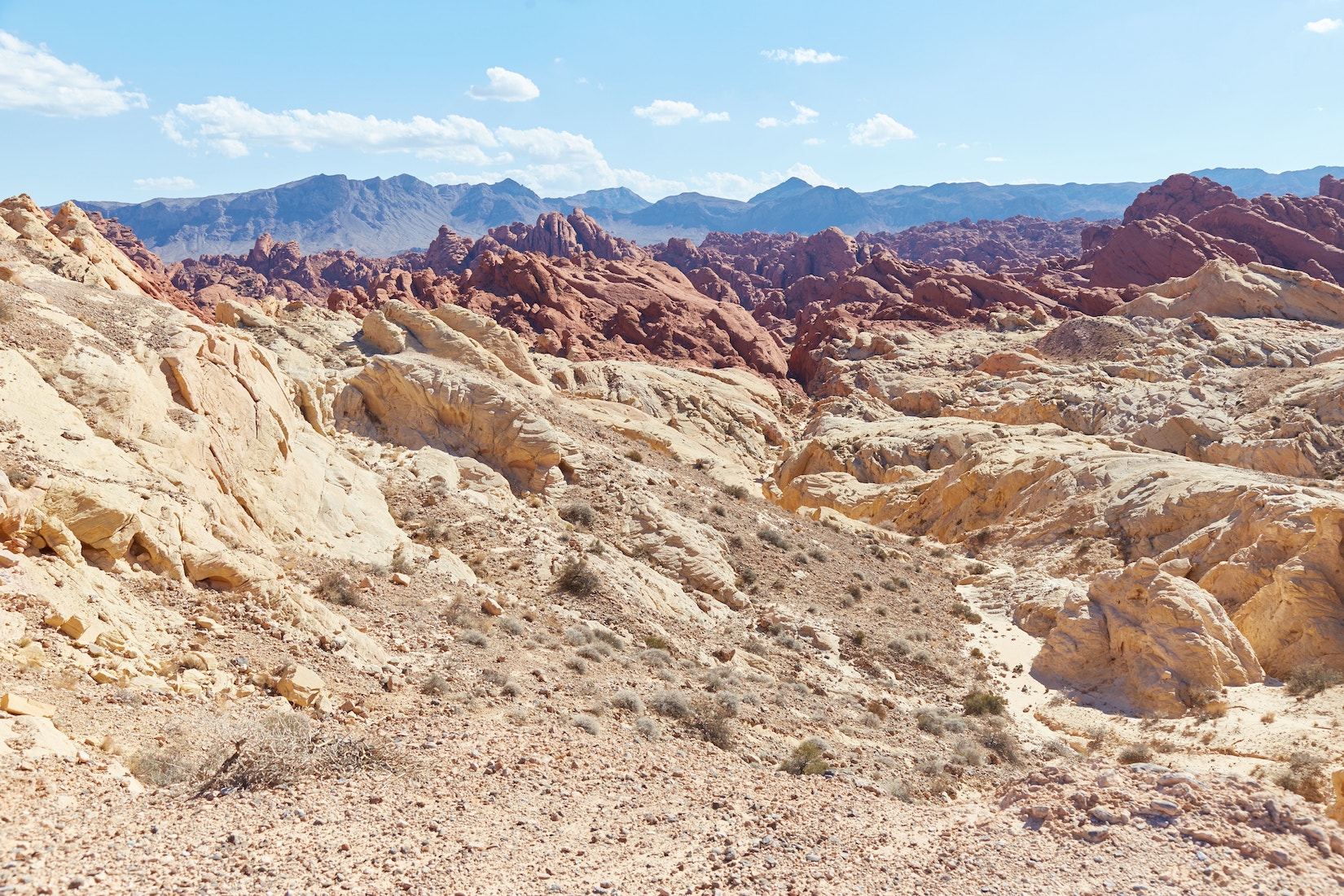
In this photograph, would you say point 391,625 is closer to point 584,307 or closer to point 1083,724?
point 1083,724

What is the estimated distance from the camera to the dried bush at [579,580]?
52.5ft

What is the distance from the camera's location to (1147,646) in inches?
658

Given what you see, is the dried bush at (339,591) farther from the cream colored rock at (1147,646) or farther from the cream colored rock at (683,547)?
the cream colored rock at (1147,646)

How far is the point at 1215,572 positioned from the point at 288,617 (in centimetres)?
2003

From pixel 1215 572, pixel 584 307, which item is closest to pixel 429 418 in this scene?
pixel 1215 572

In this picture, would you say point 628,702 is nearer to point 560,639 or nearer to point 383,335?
point 560,639

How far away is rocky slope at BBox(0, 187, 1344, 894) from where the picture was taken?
7289mm

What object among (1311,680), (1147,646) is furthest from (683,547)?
(1311,680)

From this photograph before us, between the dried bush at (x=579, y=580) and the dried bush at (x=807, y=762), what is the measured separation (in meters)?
5.78

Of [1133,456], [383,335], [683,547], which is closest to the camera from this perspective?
[683,547]

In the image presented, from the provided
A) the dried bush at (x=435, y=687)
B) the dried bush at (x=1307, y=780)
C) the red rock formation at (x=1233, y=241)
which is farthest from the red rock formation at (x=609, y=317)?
the dried bush at (x=1307, y=780)

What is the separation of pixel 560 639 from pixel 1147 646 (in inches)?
→ 466

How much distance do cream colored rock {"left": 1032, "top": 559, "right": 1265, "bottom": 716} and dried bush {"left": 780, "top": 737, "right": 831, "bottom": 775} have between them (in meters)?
8.32

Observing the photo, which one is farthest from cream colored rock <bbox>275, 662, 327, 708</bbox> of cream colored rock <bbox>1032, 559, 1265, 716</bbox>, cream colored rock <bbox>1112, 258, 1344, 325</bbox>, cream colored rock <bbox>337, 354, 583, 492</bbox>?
cream colored rock <bbox>1112, 258, 1344, 325</bbox>
